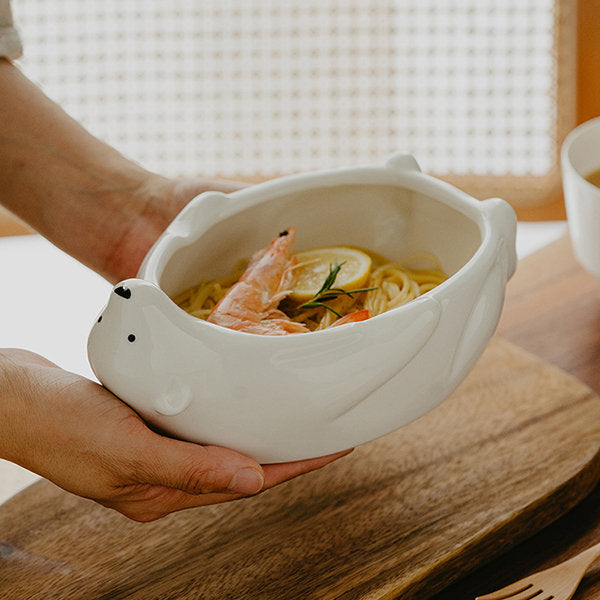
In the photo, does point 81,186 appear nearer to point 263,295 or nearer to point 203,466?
point 263,295

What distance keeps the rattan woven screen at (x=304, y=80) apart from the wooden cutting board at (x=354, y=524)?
1395mm

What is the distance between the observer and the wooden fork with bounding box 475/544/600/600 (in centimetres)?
73

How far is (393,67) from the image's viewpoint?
2.42 m

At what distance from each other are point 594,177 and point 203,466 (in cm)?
69

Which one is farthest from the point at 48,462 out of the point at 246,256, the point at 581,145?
the point at 581,145

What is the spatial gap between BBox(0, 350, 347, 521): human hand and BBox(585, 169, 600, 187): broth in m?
0.57

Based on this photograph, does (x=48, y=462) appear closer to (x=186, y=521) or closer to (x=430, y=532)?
(x=186, y=521)

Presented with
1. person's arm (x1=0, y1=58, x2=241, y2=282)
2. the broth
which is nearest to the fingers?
person's arm (x1=0, y1=58, x2=241, y2=282)

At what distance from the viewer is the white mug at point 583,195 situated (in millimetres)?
1037

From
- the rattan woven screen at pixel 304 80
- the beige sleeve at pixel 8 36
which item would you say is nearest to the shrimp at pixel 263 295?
the beige sleeve at pixel 8 36

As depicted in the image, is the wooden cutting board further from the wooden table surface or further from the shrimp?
the shrimp

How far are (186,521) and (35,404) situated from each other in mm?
197

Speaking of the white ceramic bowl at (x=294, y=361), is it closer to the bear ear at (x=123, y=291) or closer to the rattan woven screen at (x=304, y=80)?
the bear ear at (x=123, y=291)

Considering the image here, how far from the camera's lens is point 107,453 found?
75cm
